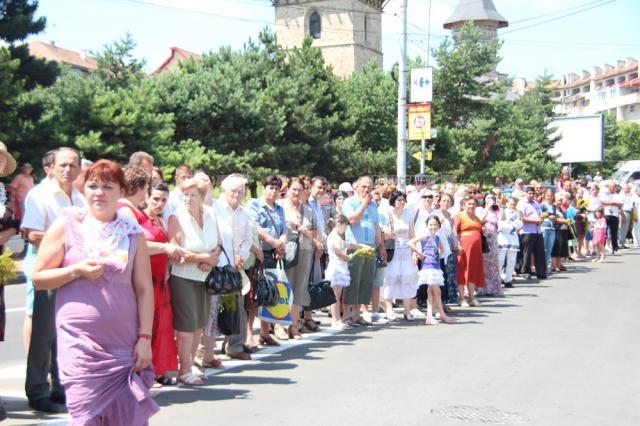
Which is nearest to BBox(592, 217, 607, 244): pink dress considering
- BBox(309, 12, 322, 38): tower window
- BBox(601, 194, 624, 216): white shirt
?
BBox(601, 194, 624, 216): white shirt

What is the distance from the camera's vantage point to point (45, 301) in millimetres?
6625

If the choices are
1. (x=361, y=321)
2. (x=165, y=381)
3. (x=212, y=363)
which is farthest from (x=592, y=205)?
(x=165, y=381)

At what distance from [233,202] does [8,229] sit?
303cm

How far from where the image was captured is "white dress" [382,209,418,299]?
489 inches

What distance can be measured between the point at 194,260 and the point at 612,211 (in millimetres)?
19760

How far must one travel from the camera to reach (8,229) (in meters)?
6.44

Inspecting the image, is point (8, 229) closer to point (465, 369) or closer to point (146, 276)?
point (146, 276)

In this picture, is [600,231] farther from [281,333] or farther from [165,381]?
[165,381]

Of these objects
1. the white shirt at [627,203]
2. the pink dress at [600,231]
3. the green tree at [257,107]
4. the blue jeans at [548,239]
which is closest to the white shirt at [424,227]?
the blue jeans at [548,239]

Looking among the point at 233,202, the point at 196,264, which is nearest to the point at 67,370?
the point at 196,264

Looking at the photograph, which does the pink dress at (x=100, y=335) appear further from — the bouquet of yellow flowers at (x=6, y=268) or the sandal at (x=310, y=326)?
the sandal at (x=310, y=326)

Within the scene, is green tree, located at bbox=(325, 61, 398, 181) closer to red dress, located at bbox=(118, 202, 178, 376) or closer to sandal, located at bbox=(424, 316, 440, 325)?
sandal, located at bbox=(424, 316, 440, 325)

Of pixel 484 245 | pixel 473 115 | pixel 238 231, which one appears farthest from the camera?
Answer: pixel 473 115

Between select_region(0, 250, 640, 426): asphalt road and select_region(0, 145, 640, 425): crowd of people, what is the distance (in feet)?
1.91
